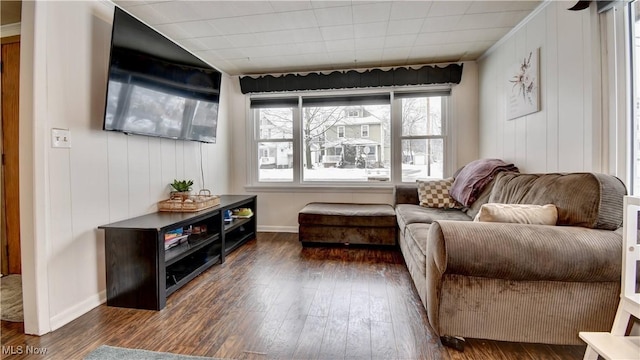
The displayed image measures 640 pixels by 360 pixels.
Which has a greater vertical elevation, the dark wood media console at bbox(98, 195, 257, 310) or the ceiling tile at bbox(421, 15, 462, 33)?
the ceiling tile at bbox(421, 15, 462, 33)

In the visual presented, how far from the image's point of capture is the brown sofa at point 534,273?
1331 mm

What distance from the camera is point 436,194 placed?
3.27 m

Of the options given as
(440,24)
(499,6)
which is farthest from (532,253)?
(440,24)

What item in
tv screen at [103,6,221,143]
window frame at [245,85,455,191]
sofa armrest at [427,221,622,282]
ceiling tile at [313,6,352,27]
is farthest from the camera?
window frame at [245,85,455,191]

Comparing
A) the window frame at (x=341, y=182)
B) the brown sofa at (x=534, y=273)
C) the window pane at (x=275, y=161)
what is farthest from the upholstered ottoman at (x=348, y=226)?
Result: the brown sofa at (x=534, y=273)

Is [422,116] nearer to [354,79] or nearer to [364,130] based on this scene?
[364,130]

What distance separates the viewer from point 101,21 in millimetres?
2094

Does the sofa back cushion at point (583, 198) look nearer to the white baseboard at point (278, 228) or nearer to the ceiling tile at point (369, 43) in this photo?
the ceiling tile at point (369, 43)

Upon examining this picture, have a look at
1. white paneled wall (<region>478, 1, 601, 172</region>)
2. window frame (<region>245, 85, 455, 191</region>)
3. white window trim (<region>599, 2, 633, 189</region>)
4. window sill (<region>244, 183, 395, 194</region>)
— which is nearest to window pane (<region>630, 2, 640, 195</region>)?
white window trim (<region>599, 2, 633, 189</region>)

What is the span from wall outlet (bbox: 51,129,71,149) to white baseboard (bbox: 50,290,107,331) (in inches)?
41.5

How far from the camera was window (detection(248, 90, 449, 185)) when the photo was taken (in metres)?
3.84

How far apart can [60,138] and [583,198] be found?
3.10 m

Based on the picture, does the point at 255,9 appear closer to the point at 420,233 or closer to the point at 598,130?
the point at 420,233

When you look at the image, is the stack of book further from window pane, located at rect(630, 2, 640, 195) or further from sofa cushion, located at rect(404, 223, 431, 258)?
window pane, located at rect(630, 2, 640, 195)
